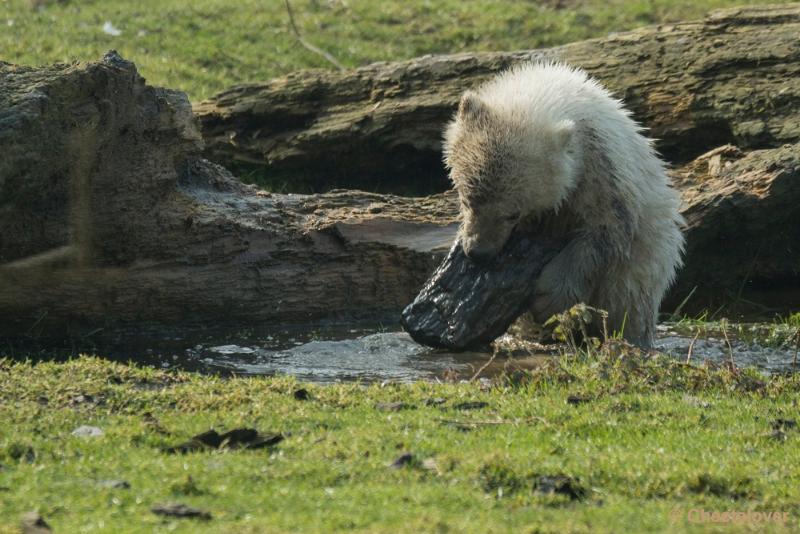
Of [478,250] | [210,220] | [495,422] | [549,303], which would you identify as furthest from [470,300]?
[495,422]

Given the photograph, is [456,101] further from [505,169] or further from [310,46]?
[310,46]

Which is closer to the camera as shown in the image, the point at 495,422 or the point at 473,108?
the point at 495,422

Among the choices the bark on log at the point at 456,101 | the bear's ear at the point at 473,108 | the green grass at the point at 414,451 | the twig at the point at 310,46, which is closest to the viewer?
the green grass at the point at 414,451

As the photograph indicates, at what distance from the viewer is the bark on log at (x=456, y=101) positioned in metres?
11.0

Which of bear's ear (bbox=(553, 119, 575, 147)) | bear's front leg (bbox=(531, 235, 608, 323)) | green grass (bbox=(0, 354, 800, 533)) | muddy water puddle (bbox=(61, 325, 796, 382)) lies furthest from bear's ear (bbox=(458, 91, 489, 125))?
green grass (bbox=(0, 354, 800, 533))

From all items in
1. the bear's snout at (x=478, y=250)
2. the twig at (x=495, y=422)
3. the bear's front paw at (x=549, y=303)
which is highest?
the bear's snout at (x=478, y=250)

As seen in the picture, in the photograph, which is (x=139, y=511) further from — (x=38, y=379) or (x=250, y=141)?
(x=250, y=141)

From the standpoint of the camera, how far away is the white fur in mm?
8273

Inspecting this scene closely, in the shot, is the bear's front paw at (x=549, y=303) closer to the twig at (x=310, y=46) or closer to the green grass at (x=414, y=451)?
the green grass at (x=414, y=451)

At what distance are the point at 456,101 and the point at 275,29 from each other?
24.7 feet

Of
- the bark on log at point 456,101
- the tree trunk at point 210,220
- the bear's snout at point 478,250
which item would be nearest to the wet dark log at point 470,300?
the bear's snout at point 478,250

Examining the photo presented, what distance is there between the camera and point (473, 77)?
1199cm

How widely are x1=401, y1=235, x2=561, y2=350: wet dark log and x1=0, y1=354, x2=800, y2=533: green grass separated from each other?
3.64ft

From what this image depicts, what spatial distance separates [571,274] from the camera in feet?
28.1
